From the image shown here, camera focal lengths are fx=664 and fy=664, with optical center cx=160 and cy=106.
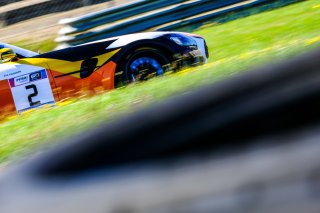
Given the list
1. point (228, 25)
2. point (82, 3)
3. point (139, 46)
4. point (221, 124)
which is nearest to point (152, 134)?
point (221, 124)

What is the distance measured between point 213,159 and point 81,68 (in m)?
6.52

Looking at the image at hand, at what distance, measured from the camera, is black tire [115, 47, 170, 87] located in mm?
7772

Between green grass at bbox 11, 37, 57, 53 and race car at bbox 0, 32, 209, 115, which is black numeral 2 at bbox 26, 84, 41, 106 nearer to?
race car at bbox 0, 32, 209, 115

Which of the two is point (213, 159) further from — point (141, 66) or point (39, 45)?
point (39, 45)

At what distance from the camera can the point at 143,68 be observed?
25.7ft

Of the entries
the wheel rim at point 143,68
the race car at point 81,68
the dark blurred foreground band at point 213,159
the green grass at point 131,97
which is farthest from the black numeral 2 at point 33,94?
the dark blurred foreground band at point 213,159

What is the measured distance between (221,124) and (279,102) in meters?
0.13

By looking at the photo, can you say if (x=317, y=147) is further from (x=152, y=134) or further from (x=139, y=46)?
(x=139, y=46)

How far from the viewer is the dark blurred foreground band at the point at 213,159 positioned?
1315mm

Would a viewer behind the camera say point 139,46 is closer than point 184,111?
No

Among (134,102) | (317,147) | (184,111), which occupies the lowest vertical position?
(134,102)

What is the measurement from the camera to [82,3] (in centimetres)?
1608

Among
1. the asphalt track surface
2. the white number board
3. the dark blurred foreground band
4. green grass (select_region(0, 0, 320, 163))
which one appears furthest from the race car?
the asphalt track surface

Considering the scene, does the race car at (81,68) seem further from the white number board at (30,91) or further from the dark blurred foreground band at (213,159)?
the dark blurred foreground band at (213,159)
